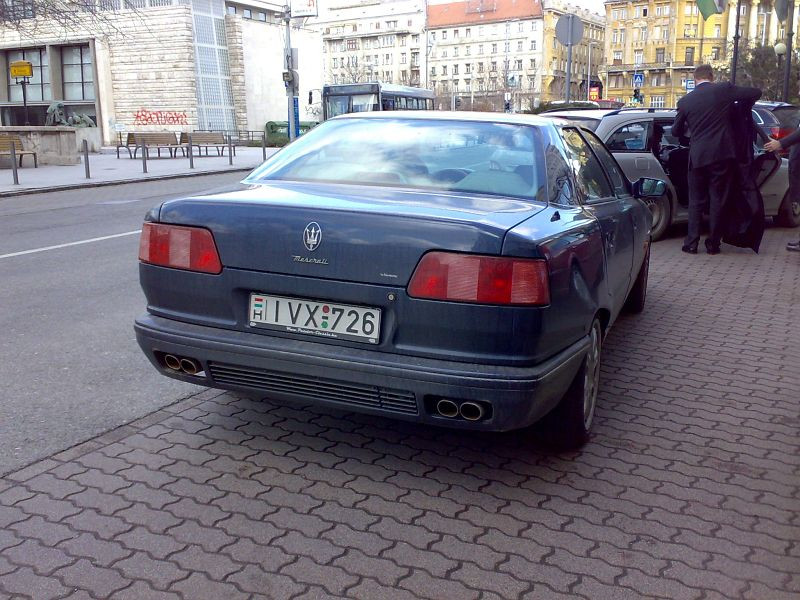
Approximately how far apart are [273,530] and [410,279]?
40.3 inches

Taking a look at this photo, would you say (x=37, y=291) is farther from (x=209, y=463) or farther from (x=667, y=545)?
(x=667, y=545)

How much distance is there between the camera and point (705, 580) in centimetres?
270

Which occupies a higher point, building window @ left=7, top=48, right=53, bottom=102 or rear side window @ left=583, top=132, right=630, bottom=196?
building window @ left=7, top=48, right=53, bottom=102

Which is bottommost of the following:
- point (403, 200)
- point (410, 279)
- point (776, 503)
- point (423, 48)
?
point (776, 503)

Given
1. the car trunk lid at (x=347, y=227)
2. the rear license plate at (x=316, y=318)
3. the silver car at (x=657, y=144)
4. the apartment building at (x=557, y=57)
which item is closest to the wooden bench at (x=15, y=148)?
the silver car at (x=657, y=144)

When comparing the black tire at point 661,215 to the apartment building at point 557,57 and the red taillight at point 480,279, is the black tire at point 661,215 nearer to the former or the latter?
the red taillight at point 480,279

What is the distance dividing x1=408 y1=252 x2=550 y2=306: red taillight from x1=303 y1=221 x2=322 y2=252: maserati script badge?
41cm

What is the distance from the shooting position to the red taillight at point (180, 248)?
3.42m

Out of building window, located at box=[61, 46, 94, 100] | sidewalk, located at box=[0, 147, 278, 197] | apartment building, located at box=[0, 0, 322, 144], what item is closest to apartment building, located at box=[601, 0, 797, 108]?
apartment building, located at box=[0, 0, 322, 144]

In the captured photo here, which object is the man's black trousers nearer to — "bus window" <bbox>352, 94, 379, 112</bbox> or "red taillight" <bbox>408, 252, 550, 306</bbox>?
"red taillight" <bbox>408, 252, 550, 306</bbox>

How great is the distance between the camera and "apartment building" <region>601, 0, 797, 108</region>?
361 feet

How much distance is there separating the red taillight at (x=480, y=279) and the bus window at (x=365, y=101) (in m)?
29.8

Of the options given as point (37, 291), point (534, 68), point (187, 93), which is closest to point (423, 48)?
point (534, 68)

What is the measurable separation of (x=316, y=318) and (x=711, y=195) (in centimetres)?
707
